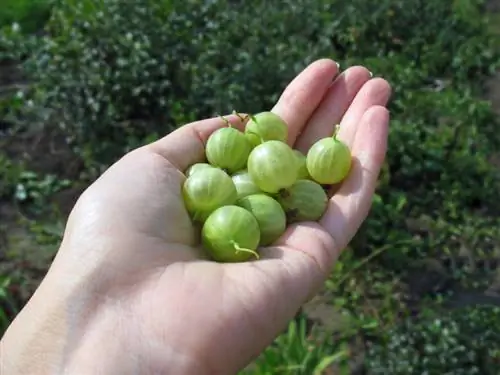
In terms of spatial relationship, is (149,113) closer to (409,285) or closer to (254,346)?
(409,285)

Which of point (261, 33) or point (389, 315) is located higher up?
point (261, 33)

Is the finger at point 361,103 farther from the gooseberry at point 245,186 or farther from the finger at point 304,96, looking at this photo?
the gooseberry at point 245,186

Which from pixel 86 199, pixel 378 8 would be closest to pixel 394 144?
pixel 378 8

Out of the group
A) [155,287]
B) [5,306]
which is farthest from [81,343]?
[5,306]

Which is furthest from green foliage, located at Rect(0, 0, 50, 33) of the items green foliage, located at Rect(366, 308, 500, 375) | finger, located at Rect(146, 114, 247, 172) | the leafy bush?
green foliage, located at Rect(366, 308, 500, 375)

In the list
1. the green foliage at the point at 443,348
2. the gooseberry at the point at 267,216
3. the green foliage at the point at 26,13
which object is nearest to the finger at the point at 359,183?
the gooseberry at the point at 267,216

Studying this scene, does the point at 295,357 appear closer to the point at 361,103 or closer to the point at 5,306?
the point at 361,103
